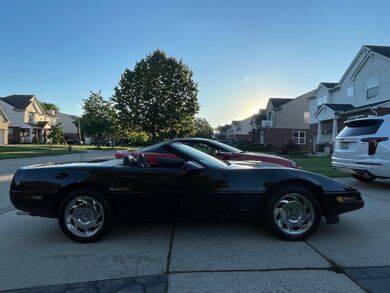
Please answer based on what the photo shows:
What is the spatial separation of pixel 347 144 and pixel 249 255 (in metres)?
5.95

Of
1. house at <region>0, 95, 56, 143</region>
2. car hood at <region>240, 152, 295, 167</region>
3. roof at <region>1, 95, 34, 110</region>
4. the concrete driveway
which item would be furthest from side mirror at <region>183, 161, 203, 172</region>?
roof at <region>1, 95, 34, 110</region>

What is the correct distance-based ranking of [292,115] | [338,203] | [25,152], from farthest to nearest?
1. [292,115]
2. [25,152]
3. [338,203]

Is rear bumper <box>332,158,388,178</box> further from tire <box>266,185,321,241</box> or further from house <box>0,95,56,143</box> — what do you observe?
house <box>0,95,56,143</box>

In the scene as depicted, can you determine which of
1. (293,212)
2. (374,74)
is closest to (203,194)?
(293,212)

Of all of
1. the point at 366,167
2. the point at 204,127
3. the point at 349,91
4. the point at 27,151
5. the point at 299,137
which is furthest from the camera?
the point at 204,127

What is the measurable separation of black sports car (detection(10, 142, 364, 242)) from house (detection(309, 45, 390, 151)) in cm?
2129

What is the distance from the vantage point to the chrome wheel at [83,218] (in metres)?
4.84

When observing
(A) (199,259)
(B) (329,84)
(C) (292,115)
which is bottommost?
(A) (199,259)

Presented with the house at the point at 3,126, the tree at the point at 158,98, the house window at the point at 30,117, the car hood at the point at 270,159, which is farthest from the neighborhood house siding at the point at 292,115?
the car hood at the point at 270,159

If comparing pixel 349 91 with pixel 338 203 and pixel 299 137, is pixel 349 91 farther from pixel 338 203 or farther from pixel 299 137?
pixel 338 203

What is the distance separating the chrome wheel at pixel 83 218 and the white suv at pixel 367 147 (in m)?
6.27

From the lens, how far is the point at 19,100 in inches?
2594

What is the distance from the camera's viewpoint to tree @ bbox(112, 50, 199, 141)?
1876 inches

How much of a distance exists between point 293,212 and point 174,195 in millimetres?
1498
